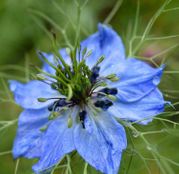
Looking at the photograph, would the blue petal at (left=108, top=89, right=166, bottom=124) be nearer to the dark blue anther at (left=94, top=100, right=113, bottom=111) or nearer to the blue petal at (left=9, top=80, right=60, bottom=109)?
the dark blue anther at (left=94, top=100, right=113, bottom=111)

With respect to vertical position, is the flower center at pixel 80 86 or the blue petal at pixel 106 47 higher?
the blue petal at pixel 106 47

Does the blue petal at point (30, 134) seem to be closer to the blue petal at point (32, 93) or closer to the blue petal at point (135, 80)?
the blue petal at point (32, 93)

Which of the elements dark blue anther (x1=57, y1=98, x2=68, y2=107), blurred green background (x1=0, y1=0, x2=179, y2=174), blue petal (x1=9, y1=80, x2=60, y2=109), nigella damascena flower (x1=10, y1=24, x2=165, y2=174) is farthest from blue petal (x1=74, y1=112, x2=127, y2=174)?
blurred green background (x1=0, y1=0, x2=179, y2=174)

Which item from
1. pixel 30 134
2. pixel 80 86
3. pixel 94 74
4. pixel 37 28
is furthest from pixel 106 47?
pixel 37 28

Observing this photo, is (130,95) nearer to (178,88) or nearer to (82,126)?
(82,126)

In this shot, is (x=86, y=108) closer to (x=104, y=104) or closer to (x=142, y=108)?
(x=104, y=104)

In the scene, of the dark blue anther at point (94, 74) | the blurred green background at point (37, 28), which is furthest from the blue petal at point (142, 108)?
the blurred green background at point (37, 28)

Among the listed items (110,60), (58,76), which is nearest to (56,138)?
(58,76)
